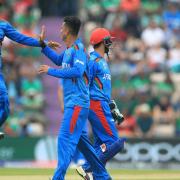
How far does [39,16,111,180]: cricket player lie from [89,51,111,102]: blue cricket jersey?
0.63m

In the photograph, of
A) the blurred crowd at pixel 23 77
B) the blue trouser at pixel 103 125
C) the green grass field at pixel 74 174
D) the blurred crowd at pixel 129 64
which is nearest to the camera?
the blue trouser at pixel 103 125

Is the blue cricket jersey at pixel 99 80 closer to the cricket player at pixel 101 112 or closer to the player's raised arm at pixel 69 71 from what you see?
the cricket player at pixel 101 112

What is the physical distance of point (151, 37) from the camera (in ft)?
65.5

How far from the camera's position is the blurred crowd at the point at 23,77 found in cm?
1791

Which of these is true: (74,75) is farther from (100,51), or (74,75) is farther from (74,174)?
(74,174)

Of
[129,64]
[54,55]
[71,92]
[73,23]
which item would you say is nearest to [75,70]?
[71,92]

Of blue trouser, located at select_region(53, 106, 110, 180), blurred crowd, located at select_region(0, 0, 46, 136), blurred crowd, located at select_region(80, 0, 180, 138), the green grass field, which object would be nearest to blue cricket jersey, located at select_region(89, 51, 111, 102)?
blue trouser, located at select_region(53, 106, 110, 180)

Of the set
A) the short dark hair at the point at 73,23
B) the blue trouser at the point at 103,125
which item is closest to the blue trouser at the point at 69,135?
the blue trouser at the point at 103,125

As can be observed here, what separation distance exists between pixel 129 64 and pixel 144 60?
0.35 m

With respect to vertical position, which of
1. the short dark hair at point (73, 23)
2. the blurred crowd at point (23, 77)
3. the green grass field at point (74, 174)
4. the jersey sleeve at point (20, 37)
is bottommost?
the green grass field at point (74, 174)

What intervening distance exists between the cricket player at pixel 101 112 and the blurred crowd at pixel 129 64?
6529 millimetres

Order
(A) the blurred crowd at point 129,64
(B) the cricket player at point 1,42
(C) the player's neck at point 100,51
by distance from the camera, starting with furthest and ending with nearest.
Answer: (A) the blurred crowd at point 129,64 < (C) the player's neck at point 100,51 < (B) the cricket player at point 1,42

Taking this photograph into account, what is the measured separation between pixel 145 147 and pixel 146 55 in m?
2.84

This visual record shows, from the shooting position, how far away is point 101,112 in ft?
36.4
